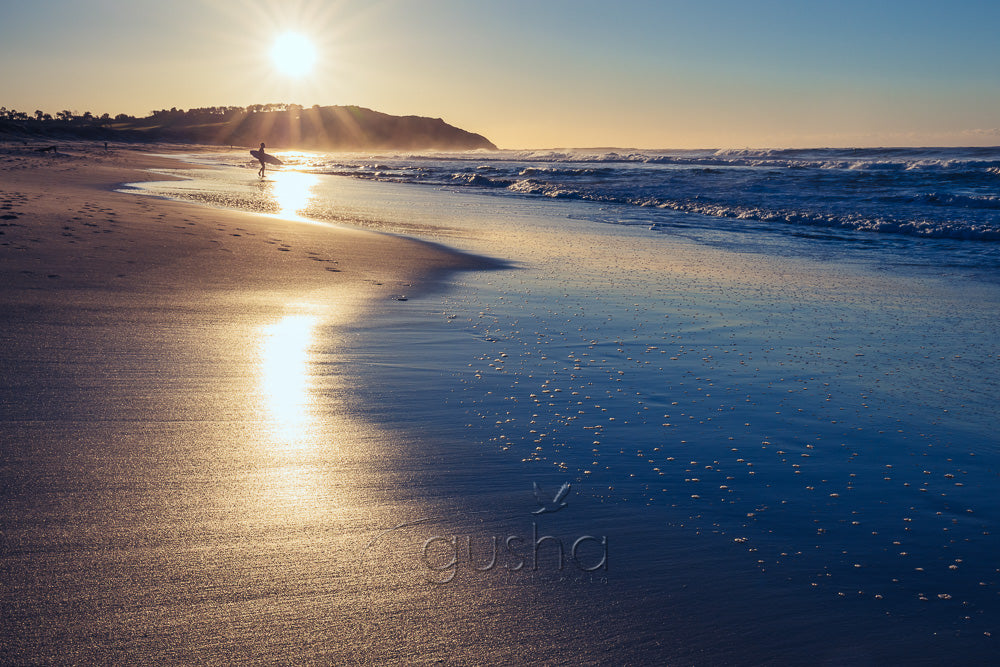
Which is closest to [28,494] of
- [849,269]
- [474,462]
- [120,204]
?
[474,462]

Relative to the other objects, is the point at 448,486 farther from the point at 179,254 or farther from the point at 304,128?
the point at 304,128

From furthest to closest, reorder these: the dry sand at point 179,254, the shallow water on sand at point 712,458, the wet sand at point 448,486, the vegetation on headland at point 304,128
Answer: the vegetation on headland at point 304,128
the dry sand at point 179,254
the shallow water on sand at point 712,458
the wet sand at point 448,486

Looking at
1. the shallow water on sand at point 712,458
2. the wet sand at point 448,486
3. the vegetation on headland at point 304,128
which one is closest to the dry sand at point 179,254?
the wet sand at point 448,486

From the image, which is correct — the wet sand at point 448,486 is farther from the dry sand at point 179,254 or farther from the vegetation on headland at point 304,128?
the vegetation on headland at point 304,128

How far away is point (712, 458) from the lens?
3.04m

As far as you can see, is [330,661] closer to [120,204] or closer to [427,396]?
[427,396]

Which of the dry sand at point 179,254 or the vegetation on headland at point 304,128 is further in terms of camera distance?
the vegetation on headland at point 304,128

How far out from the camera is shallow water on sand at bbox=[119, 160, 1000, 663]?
199 centimetres

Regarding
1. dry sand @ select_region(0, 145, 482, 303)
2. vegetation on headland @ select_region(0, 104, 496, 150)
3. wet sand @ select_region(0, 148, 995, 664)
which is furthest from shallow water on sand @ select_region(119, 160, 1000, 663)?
vegetation on headland @ select_region(0, 104, 496, 150)

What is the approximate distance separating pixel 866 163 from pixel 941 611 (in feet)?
133

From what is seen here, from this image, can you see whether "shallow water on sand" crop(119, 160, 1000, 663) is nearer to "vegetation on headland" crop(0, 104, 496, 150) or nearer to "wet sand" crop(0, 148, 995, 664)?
"wet sand" crop(0, 148, 995, 664)

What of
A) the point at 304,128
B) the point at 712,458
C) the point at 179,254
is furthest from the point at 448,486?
the point at 304,128

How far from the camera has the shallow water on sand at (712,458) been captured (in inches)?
78.5

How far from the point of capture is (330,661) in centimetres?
167
